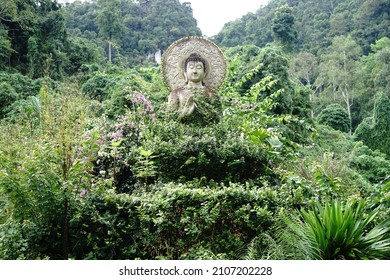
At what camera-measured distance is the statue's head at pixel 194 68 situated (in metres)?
8.34

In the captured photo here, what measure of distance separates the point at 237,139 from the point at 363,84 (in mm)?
27846

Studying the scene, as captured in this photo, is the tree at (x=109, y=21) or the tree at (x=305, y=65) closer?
the tree at (x=305, y=65)

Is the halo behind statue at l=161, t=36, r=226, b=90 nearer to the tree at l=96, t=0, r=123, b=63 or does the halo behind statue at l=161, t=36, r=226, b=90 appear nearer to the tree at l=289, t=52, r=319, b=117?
the tree at l=289, t=52, r=319, b=117

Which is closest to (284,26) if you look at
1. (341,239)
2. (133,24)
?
(133,24)

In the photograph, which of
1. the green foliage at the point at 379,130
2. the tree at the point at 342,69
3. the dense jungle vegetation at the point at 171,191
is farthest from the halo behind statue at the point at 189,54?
the tree at the point at 342,69

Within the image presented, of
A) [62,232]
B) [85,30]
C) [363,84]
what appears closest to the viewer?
[62,232]

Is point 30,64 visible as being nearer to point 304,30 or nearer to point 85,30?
point 85,30

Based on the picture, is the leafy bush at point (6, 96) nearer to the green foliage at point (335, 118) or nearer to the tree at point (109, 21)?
the green foliage at point (335, 118)

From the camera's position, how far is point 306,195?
4.97 metres

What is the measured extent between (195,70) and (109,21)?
28.4 m

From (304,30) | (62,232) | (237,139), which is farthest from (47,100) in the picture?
(304,30)

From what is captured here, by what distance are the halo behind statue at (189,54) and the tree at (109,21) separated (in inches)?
1057

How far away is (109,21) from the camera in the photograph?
3459 cm

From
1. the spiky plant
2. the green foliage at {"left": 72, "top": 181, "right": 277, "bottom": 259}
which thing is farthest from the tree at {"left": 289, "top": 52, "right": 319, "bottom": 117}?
the spiky plant
